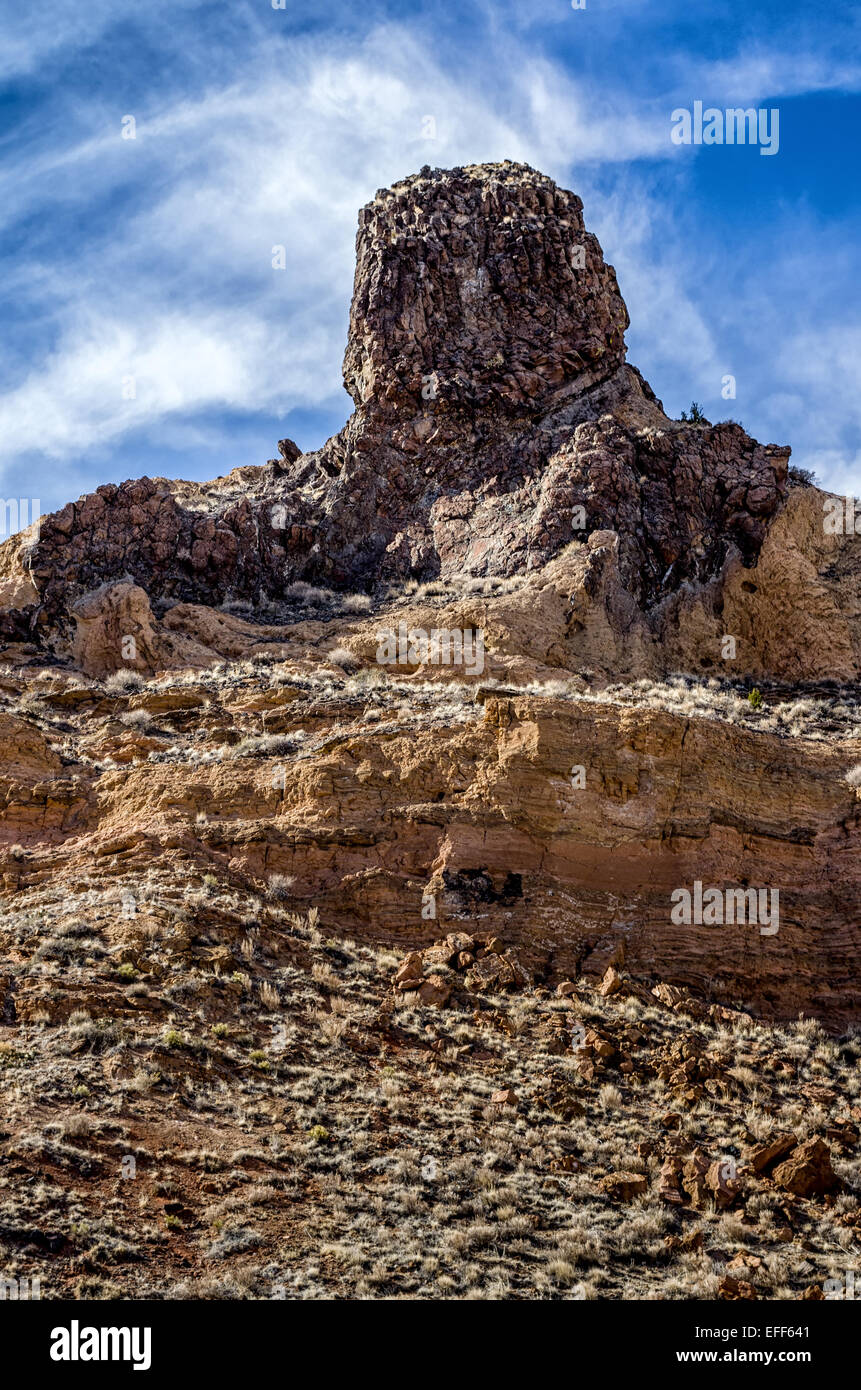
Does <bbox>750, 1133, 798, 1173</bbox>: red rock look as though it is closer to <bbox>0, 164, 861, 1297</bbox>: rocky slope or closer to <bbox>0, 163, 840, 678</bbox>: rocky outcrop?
<bbox>0, 164, 861, 1297</bbox>: rocky slope

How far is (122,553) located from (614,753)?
1525cm

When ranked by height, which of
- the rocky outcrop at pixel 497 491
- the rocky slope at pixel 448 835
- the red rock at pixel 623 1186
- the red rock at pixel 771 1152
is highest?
the rocky outcrop at pixel 497 491

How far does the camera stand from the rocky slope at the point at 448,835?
1141 cm

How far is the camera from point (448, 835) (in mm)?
18797

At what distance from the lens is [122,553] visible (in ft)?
95.3

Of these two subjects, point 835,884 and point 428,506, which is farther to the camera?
point 428,506

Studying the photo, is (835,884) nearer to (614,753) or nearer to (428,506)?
(614,753)

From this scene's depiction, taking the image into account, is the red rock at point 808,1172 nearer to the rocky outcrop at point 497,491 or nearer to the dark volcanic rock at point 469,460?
the rocky outcrop at point 497,491

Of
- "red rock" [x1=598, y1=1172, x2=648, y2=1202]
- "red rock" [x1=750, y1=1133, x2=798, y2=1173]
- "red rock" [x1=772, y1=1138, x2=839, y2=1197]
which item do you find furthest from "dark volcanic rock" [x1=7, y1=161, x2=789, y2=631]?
"red rock" [x1=598, y1=1172, x2=648, y2=1202]

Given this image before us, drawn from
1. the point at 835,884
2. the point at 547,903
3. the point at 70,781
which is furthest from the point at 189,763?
the point at 835,884

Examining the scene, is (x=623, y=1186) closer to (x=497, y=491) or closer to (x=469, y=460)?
(x=497, y=491)

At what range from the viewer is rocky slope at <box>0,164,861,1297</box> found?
1141 cm

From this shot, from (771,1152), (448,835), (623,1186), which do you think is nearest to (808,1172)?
(771,1152)

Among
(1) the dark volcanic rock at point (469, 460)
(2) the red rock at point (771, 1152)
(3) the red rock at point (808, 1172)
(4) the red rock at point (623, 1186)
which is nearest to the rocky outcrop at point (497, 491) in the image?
(1) the dark volcanic rock at point (469, 460)
